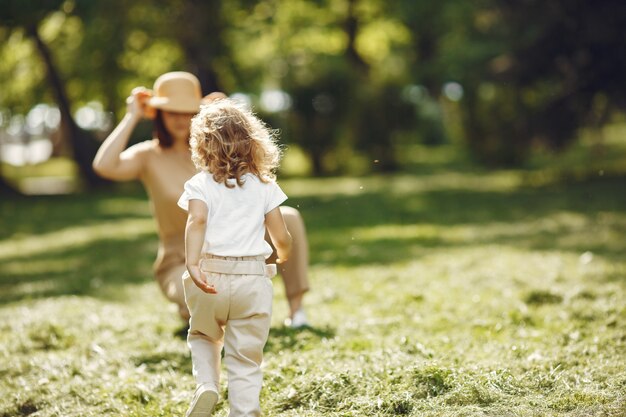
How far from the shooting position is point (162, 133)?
6.12 meters

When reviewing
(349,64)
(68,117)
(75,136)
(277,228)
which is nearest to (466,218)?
(277,228)

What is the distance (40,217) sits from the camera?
717 inches

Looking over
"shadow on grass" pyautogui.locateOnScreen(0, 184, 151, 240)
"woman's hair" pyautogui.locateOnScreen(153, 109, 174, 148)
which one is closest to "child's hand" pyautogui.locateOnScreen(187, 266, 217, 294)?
"woman's hair" pyautogui.locateOnScreen(153, 109, 174, 148)

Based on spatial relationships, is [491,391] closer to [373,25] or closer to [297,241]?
[297,241]

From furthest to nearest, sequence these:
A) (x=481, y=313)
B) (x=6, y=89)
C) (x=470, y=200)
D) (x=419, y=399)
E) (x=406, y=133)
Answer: (x=6, y=89) → (x=406, y=133) → (x=470, y=200) → (x=481, y=313) → (x=419, y=399)

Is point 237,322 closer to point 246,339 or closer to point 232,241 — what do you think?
point 246,339

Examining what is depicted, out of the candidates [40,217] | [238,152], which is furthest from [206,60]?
[238,152]

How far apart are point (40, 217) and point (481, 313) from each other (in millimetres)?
13817

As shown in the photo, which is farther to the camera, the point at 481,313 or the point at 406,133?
the point at 406,133

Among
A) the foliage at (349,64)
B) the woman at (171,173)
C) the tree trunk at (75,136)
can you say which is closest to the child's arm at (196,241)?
the woman at (171,173)

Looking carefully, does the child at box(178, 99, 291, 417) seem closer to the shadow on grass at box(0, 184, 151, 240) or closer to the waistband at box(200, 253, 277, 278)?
the waistband at box(200, 253, 277, 278)

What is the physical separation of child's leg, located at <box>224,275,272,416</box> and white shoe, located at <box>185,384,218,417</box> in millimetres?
93

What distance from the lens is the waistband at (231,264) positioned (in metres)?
3.87

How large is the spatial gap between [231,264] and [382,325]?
2.59m
